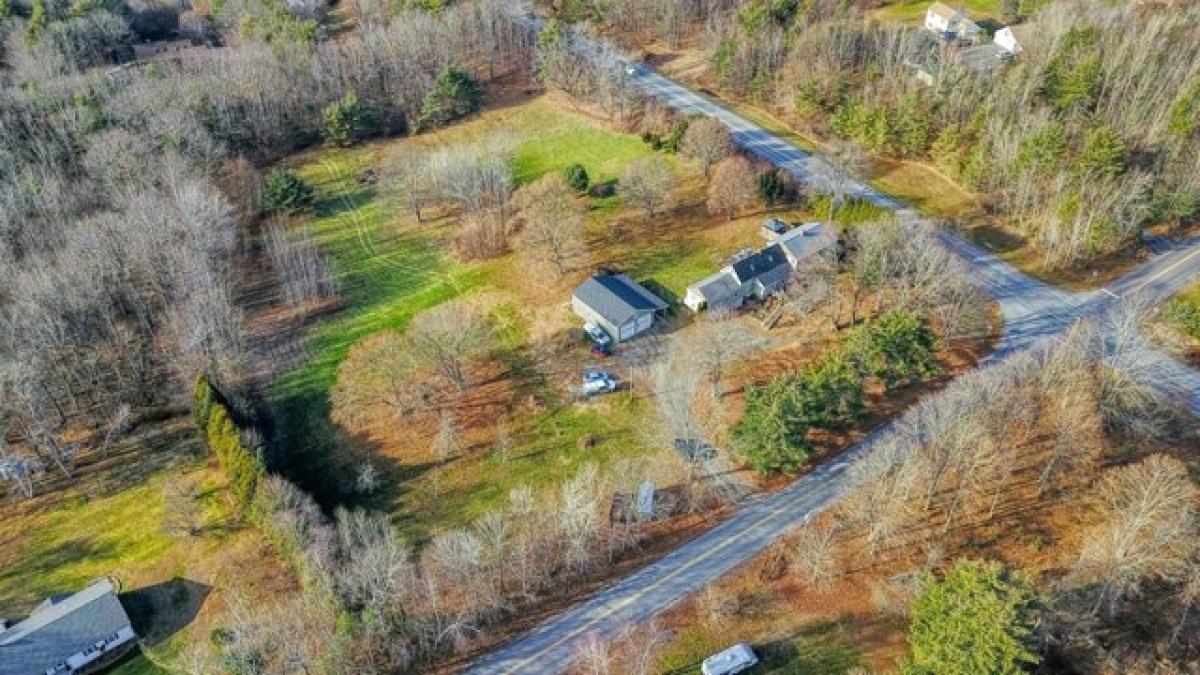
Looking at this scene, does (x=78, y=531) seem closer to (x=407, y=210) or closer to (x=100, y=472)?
(x=100, y=472)

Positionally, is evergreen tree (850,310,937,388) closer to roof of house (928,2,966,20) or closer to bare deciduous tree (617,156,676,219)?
bare deciduous tree (617,156,676,219)

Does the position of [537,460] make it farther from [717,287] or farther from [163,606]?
[163,606]

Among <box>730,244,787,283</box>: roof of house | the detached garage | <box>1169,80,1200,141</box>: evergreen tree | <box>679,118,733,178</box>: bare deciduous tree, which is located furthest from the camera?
<box>679,118,733,178</box>: bare deciduous tree

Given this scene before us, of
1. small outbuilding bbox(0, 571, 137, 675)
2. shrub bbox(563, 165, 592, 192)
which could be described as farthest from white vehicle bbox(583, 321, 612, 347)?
small outbuilding bbox(0, 571, 137, 675)

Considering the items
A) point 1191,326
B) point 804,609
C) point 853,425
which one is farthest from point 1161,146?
point 804,609

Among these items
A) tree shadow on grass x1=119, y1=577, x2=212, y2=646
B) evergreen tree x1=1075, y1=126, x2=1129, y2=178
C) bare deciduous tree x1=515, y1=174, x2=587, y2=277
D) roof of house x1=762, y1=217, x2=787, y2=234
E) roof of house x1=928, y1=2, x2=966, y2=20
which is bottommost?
tree shadow on grass x1=119, y1=577, x2=212, y2=646

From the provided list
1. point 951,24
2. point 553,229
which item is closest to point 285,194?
point 553,229

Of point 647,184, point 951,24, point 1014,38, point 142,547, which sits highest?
point 951,24
